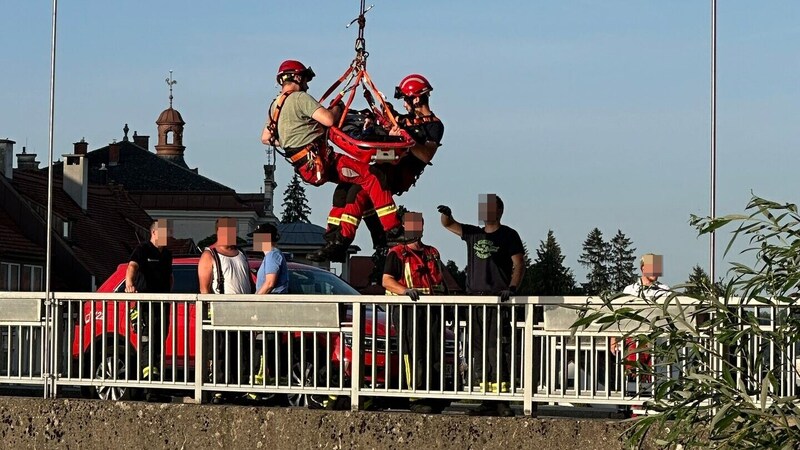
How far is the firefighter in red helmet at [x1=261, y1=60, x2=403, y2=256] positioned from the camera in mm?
13961

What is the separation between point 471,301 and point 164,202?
129 metres

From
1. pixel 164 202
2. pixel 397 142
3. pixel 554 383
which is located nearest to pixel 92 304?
pixel 397 142

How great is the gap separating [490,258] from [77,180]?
83996 mm

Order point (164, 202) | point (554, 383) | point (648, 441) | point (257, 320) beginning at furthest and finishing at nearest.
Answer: point (164, 202)
point (257, 320)
point (554, 383)
point (648, 441)

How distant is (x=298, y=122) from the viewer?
45.9 ft

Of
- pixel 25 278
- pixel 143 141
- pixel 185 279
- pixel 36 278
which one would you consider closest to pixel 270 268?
pixel 185 279

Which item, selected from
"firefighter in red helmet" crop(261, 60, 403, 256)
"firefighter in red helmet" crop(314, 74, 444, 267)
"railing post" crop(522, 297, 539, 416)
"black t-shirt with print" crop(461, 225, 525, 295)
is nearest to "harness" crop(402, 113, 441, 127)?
"firefighter in red helmet" crop(314, 74, 444, 267)

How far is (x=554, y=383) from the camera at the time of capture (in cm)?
1298

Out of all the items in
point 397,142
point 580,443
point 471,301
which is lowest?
point 580,443

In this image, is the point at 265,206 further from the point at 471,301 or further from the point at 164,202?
the point at 471,301

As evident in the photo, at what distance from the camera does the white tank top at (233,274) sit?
1504 centimetres

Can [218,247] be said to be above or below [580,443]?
above

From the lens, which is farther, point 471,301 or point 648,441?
point 471,301

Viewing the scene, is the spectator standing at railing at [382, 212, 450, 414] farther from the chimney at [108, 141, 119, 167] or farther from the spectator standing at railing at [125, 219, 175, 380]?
Answer: the chimney at [108, 141, 119, 167]
